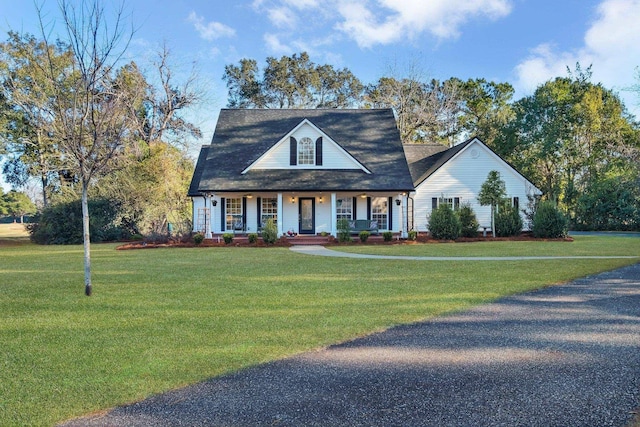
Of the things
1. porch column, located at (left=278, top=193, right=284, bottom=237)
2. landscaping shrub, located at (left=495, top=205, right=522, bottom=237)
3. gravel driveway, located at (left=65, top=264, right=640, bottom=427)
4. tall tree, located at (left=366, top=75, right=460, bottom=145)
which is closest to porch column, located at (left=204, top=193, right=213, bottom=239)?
porch column, located at (left=278, top=193, right=284, bottom=237)

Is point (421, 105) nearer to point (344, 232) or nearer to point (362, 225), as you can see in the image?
point (362, 225)

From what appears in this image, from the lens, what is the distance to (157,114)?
111 ft

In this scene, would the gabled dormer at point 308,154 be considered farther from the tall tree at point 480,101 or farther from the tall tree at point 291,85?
the tall tree at point 480,101

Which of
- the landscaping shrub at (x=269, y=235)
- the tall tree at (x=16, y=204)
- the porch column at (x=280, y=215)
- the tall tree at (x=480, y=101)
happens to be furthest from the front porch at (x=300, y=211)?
the tall tree at (x=16, y=204)

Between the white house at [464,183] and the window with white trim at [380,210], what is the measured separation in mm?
2685

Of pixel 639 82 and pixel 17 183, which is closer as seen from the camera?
pixel 639 82

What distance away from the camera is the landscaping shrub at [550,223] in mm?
20672

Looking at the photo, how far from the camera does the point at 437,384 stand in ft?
12.0

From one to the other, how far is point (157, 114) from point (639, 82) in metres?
32.6

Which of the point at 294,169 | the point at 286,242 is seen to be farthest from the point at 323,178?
the point at 286,242

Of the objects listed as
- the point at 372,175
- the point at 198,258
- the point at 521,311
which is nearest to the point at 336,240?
the point at 372,175

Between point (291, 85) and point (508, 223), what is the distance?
2908cm

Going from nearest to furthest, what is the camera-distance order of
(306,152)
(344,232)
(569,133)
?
(344,232) → (306,152) → (569,133)

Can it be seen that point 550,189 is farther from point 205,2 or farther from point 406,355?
point 406,355
